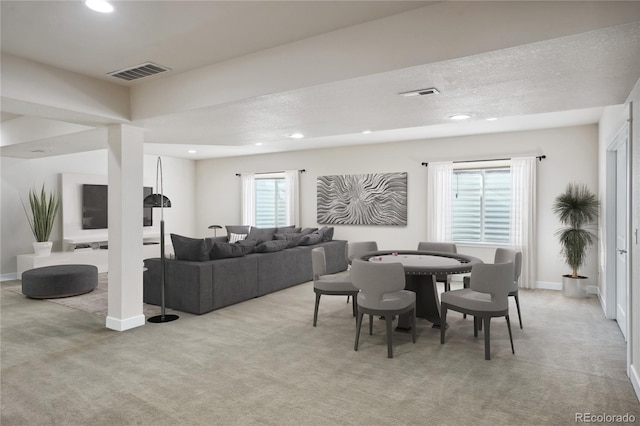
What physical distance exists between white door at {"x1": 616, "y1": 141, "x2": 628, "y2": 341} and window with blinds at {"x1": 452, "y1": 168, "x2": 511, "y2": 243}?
2223mm

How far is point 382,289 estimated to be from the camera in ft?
11.7

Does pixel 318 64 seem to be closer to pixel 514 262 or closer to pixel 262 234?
pixel 514 262

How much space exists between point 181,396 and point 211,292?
2.26m

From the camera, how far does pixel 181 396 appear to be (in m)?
2.81

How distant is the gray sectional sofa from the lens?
4.91 m

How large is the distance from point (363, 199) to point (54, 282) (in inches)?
217

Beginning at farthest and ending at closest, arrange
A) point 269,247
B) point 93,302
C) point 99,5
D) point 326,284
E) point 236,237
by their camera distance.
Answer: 1. point 236,237
2. point 269,247
3. point 93,302
4. point 326,284
5. point 99,5

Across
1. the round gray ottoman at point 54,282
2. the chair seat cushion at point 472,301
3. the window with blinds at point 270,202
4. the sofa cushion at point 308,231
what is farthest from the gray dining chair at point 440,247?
the round gray ottoman at point 54,282

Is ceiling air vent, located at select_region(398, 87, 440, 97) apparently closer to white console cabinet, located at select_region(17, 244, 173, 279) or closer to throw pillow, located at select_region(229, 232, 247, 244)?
white console cabinet, located at select_region(17, 244, 173, 279)

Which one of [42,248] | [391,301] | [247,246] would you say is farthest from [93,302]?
[391,301]

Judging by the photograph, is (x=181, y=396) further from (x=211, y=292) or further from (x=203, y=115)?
(x=203, y=115)

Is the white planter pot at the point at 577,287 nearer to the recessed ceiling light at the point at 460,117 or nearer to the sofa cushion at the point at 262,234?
the recessed ceiling light at the point at 460,117

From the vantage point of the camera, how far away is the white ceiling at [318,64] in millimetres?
2512

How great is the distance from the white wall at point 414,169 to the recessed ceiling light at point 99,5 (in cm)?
596
